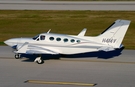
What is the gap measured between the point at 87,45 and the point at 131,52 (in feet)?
15.6

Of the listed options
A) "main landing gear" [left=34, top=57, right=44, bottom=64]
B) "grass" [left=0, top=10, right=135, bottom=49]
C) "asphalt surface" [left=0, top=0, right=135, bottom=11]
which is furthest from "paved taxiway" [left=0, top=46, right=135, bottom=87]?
"asphalt surface" [left=0, top=0, right=135, bottom=11]

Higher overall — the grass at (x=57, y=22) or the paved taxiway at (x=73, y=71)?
the grass at (x=57, y=22)

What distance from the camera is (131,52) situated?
1013 inches

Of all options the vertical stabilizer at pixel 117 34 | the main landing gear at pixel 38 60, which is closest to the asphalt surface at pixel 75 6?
the vertical stabilizer at pixel 117 34

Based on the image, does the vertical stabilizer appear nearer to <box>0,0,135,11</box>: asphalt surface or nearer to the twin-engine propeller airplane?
the twin-engine propeller airplane

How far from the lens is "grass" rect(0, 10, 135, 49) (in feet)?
118

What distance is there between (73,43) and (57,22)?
61.9ft

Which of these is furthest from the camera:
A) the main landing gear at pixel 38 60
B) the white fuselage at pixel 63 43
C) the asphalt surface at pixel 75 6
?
the asphalt surface at pixel 75 6

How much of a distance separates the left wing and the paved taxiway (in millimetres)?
735

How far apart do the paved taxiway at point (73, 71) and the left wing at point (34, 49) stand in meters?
0.74

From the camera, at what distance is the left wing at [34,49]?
2188 cm

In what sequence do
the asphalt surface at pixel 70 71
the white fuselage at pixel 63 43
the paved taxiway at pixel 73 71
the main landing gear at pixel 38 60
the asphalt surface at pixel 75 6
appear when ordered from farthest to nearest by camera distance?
1. the asphalt surface at pixel 75 6
2. the white fuselage at pixel 63 43
3. the main landing gear at pixel 38 60
4. the paved taxiway at pixel 73 71
5. the asphalt surface at pixel 70 71

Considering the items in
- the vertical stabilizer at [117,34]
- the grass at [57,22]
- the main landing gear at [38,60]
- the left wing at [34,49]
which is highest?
the grass at [57,22]

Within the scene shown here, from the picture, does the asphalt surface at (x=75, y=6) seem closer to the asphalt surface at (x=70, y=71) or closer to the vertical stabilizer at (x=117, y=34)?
the asphalt surface at (x=70, y=71)
